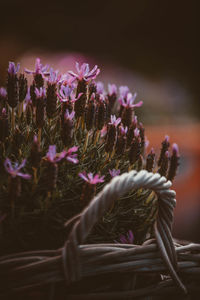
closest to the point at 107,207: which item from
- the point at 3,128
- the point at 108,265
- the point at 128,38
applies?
the point at 108,265

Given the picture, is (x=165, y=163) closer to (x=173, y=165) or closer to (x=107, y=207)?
(x=173, y=165)

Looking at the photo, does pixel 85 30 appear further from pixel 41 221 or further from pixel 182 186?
pixel 41 221

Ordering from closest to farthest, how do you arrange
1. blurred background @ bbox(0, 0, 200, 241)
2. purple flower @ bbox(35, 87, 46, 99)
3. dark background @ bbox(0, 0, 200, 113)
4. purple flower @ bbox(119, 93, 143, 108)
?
purple flower @ bbox(35, 87, 46, 99) < purple flower @ bbox(119, 93, 143, 108) < blurred background @ bbox(0, 0, 200, 241) < dark background @ bbox(0, 0, 200, 113)

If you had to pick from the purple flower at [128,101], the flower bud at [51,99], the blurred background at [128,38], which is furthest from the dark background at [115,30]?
the flower bud at [51,99]

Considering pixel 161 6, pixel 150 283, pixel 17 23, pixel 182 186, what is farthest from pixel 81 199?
pixel 161 6

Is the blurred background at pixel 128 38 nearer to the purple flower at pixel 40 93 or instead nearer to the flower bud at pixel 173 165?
the flower bud at pixel 173 165

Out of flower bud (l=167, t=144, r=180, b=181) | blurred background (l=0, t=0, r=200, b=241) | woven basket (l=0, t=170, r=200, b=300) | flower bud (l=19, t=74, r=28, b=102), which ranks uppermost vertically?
blurred background (l=0, t=0, r=200, b=241)

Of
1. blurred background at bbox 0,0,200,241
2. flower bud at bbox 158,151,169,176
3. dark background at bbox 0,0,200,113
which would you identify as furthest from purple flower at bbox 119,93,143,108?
dark background at bbox 0,0,200,113

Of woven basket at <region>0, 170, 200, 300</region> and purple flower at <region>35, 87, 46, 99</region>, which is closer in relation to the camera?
woven basket at <region>0, 170, 200, 300</region>

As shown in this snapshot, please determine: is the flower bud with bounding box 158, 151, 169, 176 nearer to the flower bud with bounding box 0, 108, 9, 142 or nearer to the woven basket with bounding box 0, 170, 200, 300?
the woven basket with bounding box 0, 170, 200, 300

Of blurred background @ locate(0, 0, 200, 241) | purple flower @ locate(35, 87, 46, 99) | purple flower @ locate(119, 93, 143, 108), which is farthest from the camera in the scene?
blurred background @ locate(0, 0, 200, 241)
